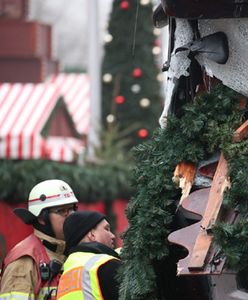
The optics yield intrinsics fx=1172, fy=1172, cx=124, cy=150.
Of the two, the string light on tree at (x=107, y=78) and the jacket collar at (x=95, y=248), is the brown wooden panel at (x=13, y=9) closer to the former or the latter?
the string light on tree at (x=107, y=78)

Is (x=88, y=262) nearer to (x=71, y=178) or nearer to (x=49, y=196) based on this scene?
(x=49, y=196)

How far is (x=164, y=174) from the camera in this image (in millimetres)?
5246

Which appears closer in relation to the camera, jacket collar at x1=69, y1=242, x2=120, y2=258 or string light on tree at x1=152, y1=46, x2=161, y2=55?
jacket collar at x1=69, y1=242, x2=120, y2=258

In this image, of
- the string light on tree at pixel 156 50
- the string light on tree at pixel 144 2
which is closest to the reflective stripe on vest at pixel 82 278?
the string light on tree at pixel 144 2

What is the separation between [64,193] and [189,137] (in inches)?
110

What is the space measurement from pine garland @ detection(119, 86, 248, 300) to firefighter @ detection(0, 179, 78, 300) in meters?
2.07

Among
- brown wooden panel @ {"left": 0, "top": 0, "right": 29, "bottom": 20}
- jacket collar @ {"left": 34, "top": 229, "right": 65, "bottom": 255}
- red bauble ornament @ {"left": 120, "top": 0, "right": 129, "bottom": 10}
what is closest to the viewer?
jacket collar @ {"left": 34, "top": 229, "right": 65, "bottom": 255}

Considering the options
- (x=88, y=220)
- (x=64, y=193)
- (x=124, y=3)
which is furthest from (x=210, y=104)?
(x=124, y=3)

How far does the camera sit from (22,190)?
13.9 m

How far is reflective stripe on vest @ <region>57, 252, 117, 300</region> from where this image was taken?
6043mm

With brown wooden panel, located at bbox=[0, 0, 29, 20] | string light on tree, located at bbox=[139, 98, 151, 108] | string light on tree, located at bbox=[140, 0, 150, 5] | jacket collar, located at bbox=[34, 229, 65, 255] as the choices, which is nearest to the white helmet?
jacket collar, located at bbox=[34, 229, 65, 255]

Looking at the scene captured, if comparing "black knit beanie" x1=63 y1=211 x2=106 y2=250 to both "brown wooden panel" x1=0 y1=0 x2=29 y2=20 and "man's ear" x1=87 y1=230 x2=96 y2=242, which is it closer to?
"man's ear" x1=87 y1=230 x2=96 y2=242

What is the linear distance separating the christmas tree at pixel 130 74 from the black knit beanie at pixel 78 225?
13872 mm

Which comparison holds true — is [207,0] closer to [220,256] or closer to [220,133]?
[220,133]
